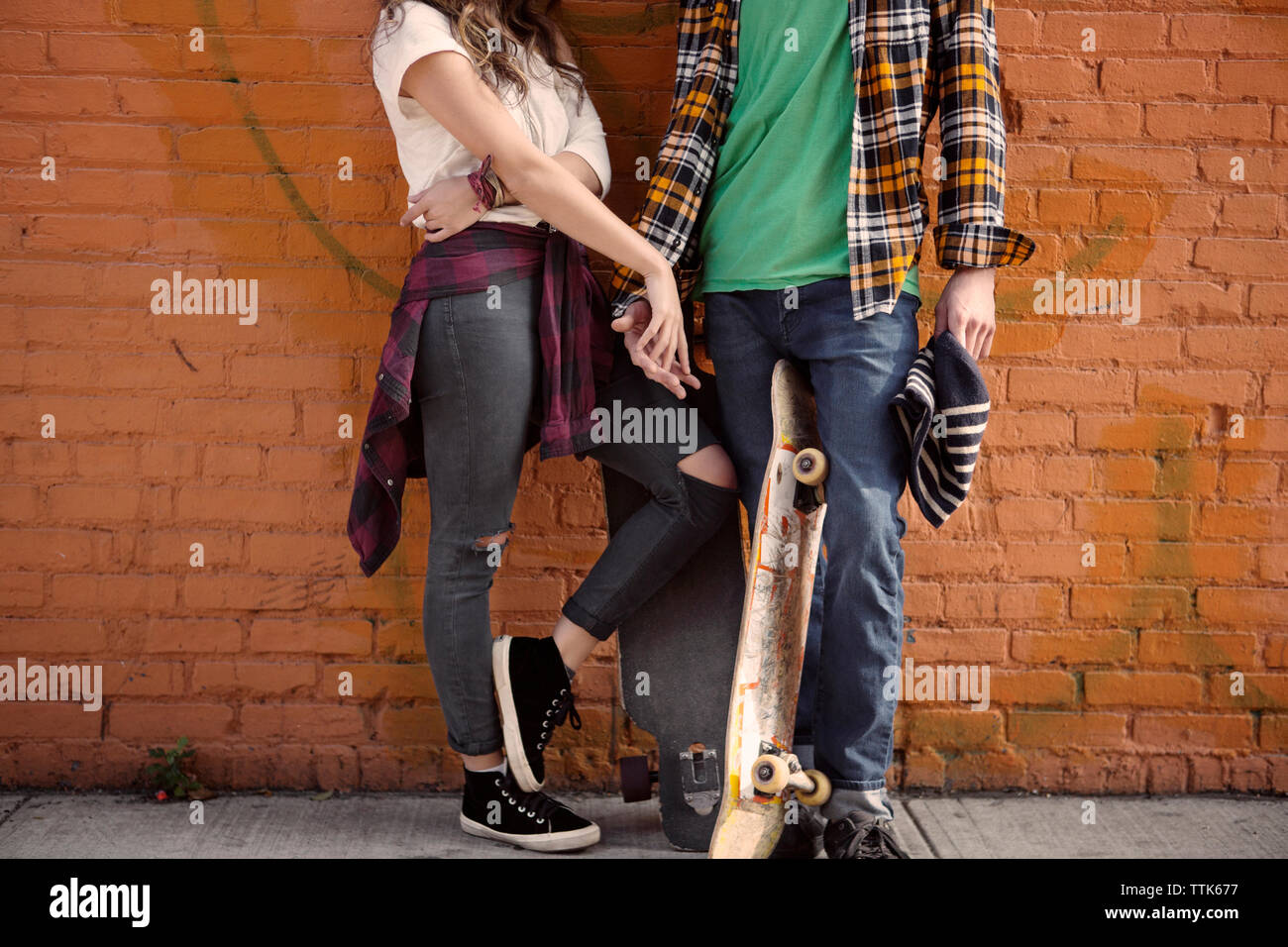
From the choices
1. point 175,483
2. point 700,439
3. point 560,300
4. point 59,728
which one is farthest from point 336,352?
point 59,728

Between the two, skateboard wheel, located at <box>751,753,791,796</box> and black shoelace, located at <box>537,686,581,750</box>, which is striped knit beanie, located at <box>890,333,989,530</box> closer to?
skateboard wheel, located at <box>751,753,791,796</box>

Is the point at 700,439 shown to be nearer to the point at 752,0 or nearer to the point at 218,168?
the point at 752,0

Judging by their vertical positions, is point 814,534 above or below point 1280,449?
below

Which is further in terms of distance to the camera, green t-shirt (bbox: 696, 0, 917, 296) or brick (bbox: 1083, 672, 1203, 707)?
brick (bbox: 1083, 672, 1203, 707)

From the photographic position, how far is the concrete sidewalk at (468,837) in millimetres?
2340

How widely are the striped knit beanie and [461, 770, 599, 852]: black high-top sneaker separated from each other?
1.02m

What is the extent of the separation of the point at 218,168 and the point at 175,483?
75 cm

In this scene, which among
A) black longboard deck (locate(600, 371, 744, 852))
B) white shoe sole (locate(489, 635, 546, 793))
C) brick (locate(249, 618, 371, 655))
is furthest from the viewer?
brick (locate(249, 618, 371, 655))

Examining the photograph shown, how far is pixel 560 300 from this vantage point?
221 centimetres

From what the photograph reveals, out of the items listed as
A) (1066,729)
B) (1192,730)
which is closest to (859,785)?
(1066,729)

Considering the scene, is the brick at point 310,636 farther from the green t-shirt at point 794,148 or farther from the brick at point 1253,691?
the brick at point 1253,691

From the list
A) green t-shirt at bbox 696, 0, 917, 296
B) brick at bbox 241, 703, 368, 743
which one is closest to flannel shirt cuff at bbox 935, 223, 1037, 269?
green t-shirt at bbox 696, 0, 917, 296

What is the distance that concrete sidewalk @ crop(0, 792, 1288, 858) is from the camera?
7.68 feet

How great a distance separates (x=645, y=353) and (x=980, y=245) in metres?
0.67
